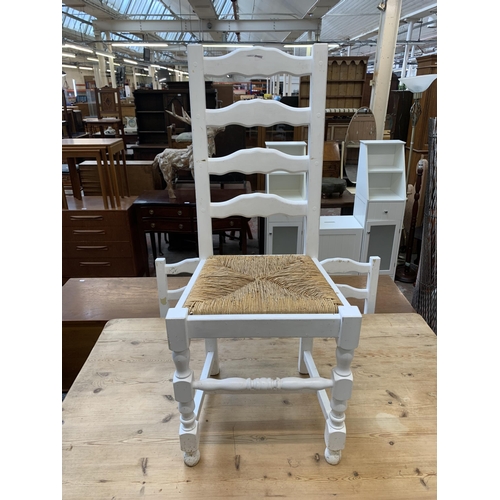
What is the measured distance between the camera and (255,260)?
107cm

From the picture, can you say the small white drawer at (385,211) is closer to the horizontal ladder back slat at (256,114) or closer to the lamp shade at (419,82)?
the lamp shade at (419,82)

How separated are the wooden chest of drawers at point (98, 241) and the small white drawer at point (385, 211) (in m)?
1.68

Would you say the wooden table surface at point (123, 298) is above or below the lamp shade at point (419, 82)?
below

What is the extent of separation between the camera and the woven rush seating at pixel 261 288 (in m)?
Answer: 0.80

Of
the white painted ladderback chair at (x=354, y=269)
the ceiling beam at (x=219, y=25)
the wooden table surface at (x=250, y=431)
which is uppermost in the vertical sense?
the ceiling beam at (x=219, y=25)

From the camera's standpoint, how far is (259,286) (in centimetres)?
90

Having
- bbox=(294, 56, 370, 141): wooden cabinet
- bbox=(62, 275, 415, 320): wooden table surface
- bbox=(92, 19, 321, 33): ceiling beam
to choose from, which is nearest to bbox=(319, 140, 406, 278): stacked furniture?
bbox=(62, 275, 415, 320): wooden table surface

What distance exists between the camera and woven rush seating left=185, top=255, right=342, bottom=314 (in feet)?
2.62

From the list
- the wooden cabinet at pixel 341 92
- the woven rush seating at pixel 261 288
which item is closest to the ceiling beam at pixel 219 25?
the wooden cabinet at pixel 341 92

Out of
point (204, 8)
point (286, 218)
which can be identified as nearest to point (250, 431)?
point (286, 218)

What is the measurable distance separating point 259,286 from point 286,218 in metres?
1.43

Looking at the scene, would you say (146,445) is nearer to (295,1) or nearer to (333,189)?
(333,189)

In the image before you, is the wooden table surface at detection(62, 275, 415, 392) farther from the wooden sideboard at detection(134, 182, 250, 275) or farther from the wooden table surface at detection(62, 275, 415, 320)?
the wooden sideboard at detection(134, 182, 250, 275)

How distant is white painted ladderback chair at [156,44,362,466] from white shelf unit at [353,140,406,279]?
1290 millimetres
